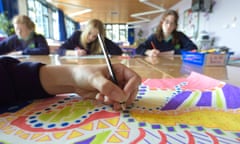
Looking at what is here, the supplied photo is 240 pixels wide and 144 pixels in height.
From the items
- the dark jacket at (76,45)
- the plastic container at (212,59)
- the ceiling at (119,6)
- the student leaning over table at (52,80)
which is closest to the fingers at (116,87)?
the student leaning over table at (52,80)

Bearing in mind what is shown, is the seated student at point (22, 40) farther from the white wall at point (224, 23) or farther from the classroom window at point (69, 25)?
the classroom window at point (69, 25)

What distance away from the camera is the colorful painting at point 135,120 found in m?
0.22

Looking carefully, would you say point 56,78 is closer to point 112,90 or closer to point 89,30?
point 112,90

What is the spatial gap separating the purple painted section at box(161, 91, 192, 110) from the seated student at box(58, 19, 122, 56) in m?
1.30

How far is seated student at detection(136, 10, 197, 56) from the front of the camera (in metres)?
1.57

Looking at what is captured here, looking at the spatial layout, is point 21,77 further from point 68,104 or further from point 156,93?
point 156,93

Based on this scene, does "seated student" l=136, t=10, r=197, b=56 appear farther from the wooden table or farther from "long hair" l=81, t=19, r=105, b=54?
the wooden table

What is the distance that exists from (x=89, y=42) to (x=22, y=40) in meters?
0.68

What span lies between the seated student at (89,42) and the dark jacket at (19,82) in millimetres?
1202

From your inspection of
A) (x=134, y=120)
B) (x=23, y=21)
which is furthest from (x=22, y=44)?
(x=134, y=120)

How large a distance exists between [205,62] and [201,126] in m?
0.66

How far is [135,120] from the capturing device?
0.88ft

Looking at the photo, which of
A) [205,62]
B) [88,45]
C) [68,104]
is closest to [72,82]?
[68,104]

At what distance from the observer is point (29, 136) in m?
0.23
